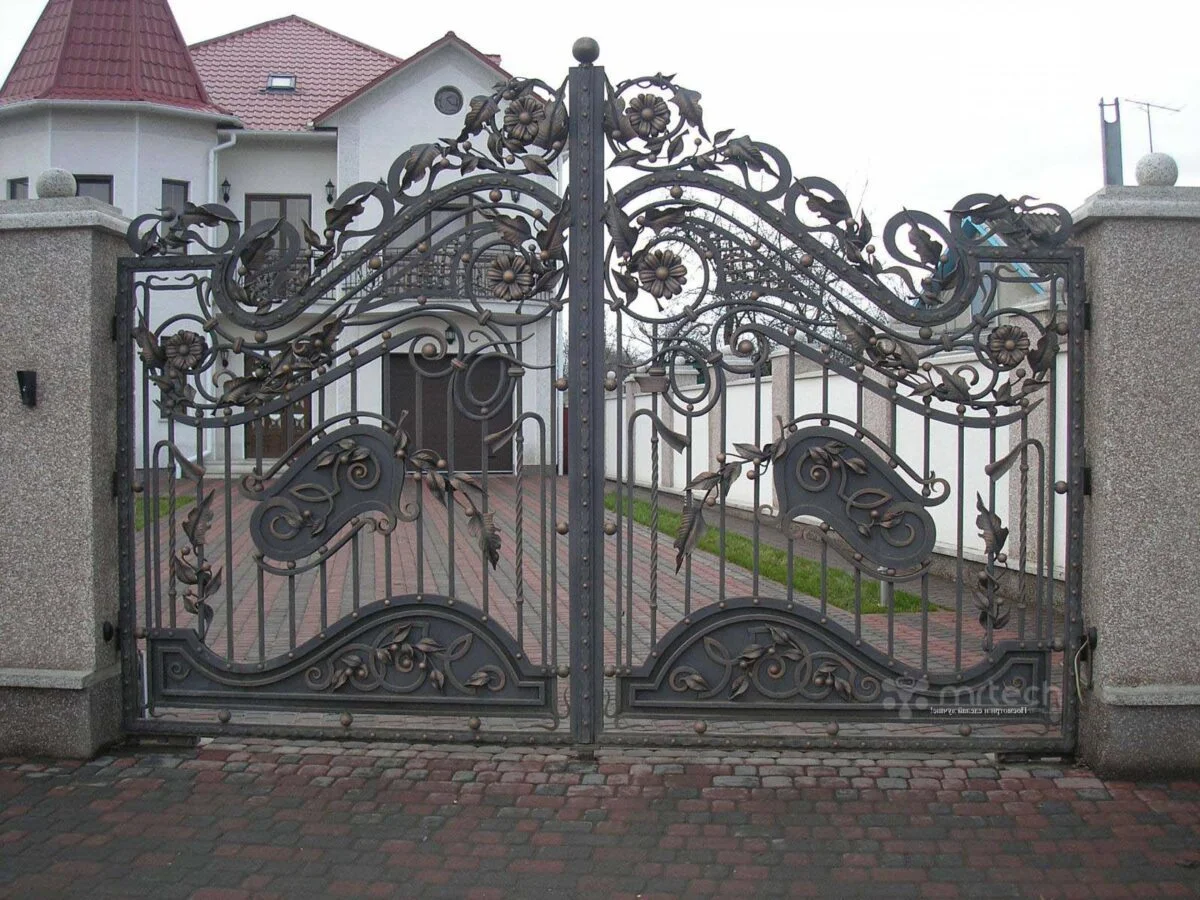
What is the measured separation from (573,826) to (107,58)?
22435 millimetres

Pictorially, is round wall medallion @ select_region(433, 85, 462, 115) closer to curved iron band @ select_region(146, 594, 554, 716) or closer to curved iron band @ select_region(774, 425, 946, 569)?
curved iron band @ select_region(146, 594, 554, 716)

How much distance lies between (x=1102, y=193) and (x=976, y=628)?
3797 mm

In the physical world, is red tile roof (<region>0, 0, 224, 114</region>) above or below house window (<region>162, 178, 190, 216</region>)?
above

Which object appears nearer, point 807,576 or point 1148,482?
point 1148,482

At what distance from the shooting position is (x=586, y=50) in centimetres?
502

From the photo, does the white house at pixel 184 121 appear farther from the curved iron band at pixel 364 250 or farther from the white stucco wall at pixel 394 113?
the curved iron band at pixel 364 250

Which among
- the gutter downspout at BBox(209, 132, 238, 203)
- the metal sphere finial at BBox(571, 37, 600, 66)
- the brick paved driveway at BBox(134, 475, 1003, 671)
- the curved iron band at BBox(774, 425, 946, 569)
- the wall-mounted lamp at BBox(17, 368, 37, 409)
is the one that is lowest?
the brick paved driveway at BBox(134, 475, 1003, 671)

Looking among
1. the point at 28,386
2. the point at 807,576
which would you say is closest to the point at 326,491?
the point at 28,386

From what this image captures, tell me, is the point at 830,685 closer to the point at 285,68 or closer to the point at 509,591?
the point at 509,591

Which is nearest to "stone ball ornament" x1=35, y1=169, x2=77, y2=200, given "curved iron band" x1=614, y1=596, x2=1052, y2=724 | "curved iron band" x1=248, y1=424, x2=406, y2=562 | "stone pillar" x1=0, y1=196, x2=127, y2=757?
"stone pillar" x1=0, y1=196, x2=127, y2=757

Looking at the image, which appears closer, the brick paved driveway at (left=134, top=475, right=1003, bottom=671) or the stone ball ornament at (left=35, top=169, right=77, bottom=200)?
the brick paved driveway at (left=134, top=475, right=1003, bottom=671)

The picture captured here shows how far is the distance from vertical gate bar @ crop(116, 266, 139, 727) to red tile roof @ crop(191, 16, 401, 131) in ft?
64.8

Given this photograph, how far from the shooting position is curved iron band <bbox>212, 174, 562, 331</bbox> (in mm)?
5094

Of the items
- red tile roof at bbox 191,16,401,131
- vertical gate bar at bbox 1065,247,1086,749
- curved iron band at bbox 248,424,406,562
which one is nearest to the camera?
vertical gate bar at bbox 1065,247,1086,749
